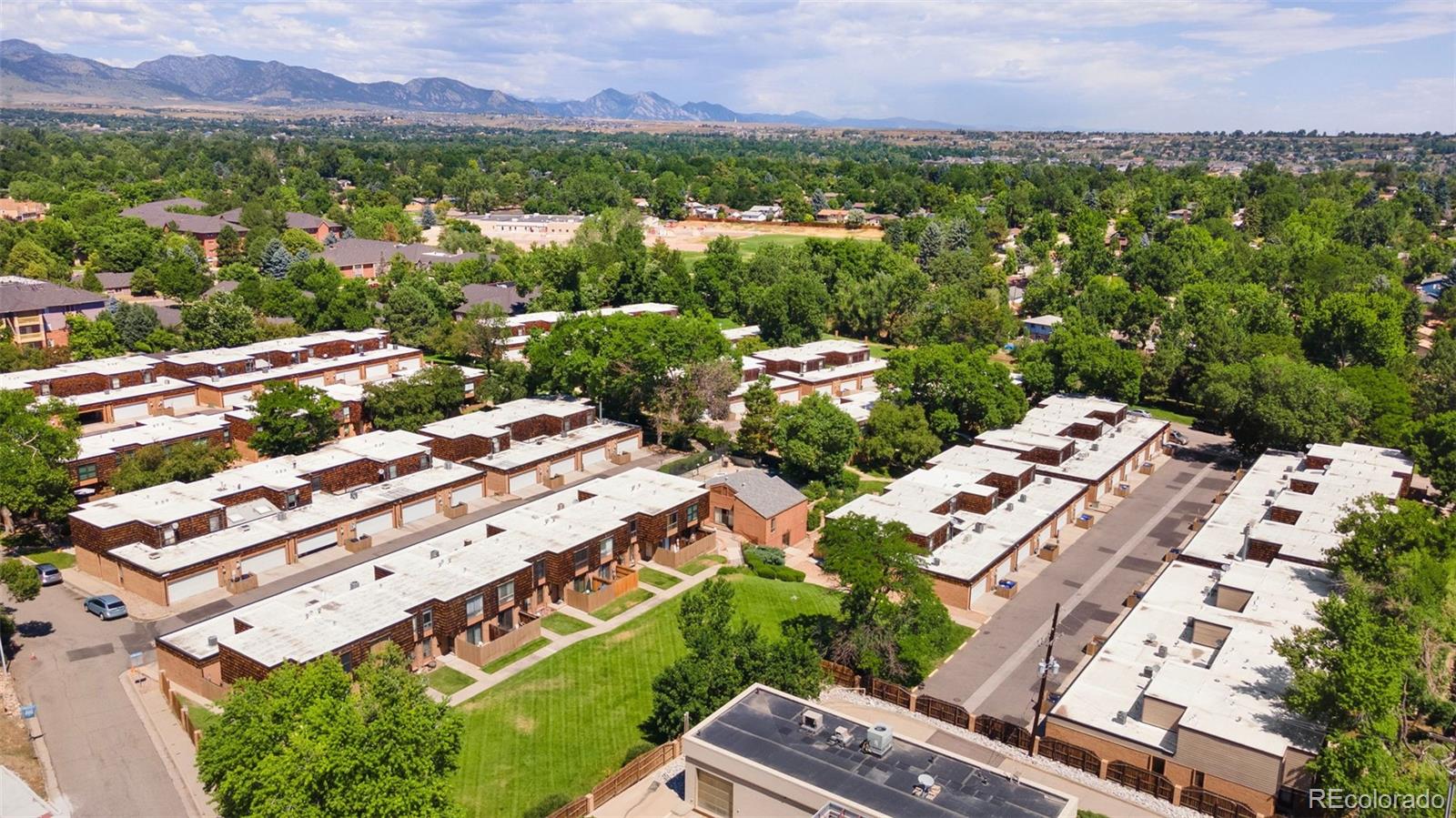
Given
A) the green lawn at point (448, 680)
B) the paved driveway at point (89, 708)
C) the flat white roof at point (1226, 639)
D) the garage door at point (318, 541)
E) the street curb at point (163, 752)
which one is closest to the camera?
the street curb at point (163, 752)

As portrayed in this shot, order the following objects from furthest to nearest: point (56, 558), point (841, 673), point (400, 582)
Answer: point (56, 558)
point (400, 582)
point (841, 673)

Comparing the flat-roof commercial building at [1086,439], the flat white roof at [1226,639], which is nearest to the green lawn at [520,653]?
the flat white roof at [1226,639]

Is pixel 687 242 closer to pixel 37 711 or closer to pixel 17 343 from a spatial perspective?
pixel 17 343

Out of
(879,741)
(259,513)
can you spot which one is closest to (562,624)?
(259,513)

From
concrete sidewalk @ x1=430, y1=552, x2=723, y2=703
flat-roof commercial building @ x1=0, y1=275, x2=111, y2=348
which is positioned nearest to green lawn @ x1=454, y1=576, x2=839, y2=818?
concrete sidewalk @ x1=430, y1=552, x2=723, y2=703

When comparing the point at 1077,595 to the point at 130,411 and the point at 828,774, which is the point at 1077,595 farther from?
the point at 130,411

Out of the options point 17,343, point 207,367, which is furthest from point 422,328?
point 17,343

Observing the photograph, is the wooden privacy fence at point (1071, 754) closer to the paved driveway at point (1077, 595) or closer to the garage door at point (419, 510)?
the paved driveway at point (1077, 595)
